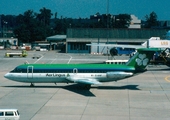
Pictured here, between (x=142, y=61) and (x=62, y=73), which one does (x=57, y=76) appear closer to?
(x=62, y=73)

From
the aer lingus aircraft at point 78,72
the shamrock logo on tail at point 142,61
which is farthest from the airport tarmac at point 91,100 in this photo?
the shamrock logo on tail at point 142,61

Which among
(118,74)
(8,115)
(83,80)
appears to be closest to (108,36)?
(118,74)

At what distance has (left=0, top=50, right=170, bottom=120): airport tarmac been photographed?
32531 mm

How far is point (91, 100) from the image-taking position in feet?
128

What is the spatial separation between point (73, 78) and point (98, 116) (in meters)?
14.2

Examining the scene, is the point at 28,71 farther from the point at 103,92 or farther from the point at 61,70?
the point at 103,92

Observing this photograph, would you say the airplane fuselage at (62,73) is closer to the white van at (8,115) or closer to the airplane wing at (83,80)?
the airplane wing at (83,80)

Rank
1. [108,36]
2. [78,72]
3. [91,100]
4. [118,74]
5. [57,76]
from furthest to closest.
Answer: [108,36], [78,72], [57,76], [118,74], [91,100]

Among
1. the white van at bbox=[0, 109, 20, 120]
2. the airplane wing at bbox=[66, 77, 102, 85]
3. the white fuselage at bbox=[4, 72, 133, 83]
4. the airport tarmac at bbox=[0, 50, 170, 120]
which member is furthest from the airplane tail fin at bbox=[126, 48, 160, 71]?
the white van at bbox=[0, 109, 20, 120]

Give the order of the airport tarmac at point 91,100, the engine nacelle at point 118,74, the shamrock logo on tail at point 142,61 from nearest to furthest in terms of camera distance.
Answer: the airport tarmac at point 91,100 → the engine nacelle at point 118,74 → the shamrock logo on tail at point 142,61

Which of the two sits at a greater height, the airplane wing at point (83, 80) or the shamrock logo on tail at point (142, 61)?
the shamrock logo on tail at point (142, 61)

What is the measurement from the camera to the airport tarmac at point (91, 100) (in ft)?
107

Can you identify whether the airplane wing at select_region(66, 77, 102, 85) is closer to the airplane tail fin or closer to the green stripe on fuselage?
the green stripe on fuselage

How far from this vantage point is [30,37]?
564 ft
